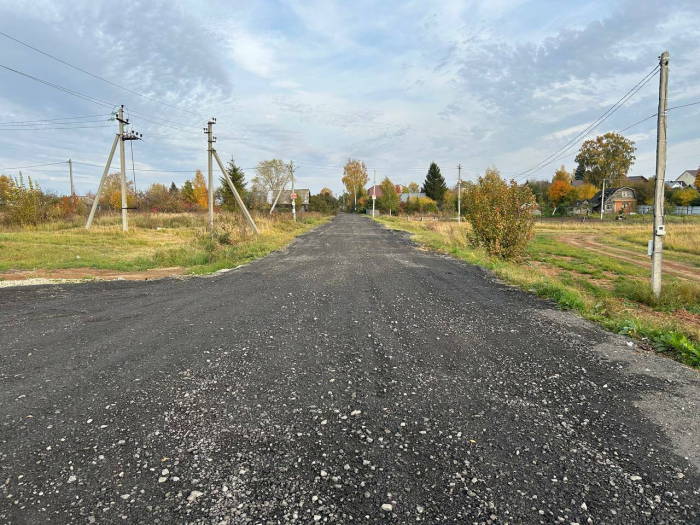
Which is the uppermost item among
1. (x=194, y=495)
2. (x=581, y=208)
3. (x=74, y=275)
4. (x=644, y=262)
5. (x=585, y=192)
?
(x=585, y=192)

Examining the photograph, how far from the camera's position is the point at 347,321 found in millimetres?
6141

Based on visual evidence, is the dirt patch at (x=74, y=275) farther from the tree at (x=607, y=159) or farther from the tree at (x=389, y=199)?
the tree at (x=607, y=159)

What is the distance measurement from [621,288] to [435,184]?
6690 cm

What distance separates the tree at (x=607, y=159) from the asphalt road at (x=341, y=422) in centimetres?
8277

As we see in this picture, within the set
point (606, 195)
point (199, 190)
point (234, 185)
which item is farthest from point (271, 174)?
point (606, 195)

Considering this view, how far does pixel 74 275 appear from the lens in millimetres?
11000

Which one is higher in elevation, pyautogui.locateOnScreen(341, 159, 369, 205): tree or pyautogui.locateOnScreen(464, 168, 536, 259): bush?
pyautogui.locateOnScreen(341, 159, 369, 205): tree

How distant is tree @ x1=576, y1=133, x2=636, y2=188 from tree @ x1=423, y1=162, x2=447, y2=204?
26741 millimetres

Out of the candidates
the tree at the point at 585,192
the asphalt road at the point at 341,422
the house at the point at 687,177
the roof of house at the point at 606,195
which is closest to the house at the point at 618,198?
the roof of house at the point at 606,195

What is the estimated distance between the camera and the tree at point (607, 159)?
7250 centimetres

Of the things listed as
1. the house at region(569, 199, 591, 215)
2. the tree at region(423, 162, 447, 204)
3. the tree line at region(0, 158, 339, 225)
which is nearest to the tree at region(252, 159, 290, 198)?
the tree line at region(0, 158, 339, 225)

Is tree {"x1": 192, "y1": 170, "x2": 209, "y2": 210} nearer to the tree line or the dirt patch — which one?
the tree line

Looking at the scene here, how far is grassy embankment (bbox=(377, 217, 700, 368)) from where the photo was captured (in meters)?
5.53

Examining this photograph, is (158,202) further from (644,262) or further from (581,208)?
(581,208)
